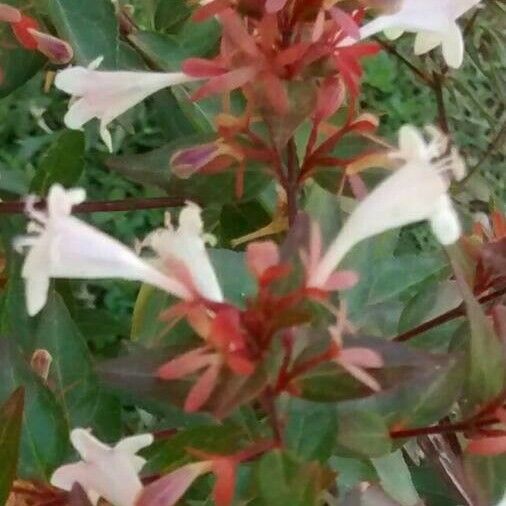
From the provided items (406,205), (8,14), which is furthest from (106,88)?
(406,205)

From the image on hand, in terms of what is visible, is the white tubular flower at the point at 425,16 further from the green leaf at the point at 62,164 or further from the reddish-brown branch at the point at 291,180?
the green leaf at the point at 62,164

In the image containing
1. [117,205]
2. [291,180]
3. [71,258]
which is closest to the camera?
[71,258]

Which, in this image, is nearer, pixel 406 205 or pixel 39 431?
pixel 406 205

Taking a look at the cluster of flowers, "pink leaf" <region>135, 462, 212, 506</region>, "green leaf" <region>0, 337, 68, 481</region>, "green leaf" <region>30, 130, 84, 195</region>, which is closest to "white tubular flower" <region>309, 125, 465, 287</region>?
the cluster of flowers

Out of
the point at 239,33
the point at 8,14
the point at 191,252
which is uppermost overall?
the point at 8,14

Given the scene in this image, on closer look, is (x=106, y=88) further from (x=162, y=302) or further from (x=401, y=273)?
(x=401, y=273)

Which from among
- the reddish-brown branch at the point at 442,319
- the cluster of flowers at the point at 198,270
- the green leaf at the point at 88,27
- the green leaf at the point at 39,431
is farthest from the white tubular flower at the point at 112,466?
the green leaf at the point at 88,27

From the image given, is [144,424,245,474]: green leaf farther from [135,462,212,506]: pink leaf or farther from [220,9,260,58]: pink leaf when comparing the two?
[220,9,260,58]: pink leaf
